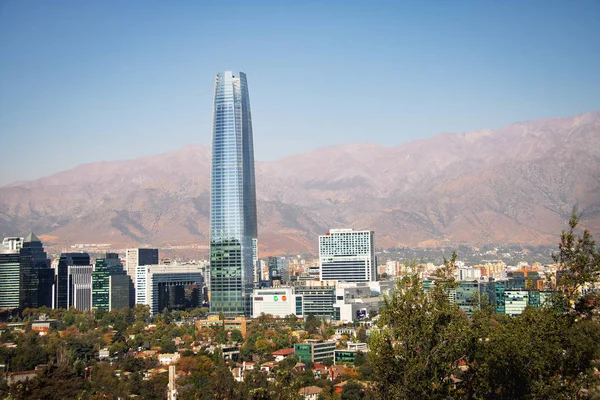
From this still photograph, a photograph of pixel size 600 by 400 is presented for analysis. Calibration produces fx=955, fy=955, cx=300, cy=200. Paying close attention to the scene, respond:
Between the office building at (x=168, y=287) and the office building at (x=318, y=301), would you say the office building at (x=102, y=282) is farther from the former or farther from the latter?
the office building at (x=318, y=301)

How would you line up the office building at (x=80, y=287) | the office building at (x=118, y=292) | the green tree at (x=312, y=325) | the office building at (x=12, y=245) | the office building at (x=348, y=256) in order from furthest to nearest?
1. the office building at (x=12, y=245)
2. the office building at (x=80, y=287)
3. the office building at (x=348, y=256)
4. the office building at (x=118, y=292)
5. the green tree at (x=312, y=325)

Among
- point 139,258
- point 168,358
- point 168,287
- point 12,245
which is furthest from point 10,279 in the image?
point 168,358

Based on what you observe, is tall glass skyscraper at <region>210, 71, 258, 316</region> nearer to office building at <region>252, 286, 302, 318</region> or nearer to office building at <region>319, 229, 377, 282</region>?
office building at <region>252, 286, 302, 318</region>

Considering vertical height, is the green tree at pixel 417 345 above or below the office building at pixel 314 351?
above

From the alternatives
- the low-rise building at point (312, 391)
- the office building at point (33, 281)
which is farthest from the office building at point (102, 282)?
the low-rise building at point (312, 391)

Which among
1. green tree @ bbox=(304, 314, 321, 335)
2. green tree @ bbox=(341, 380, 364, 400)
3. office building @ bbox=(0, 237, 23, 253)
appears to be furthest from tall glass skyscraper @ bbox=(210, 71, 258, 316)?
green tree @ bbox=(341, 380, 364, 400)
